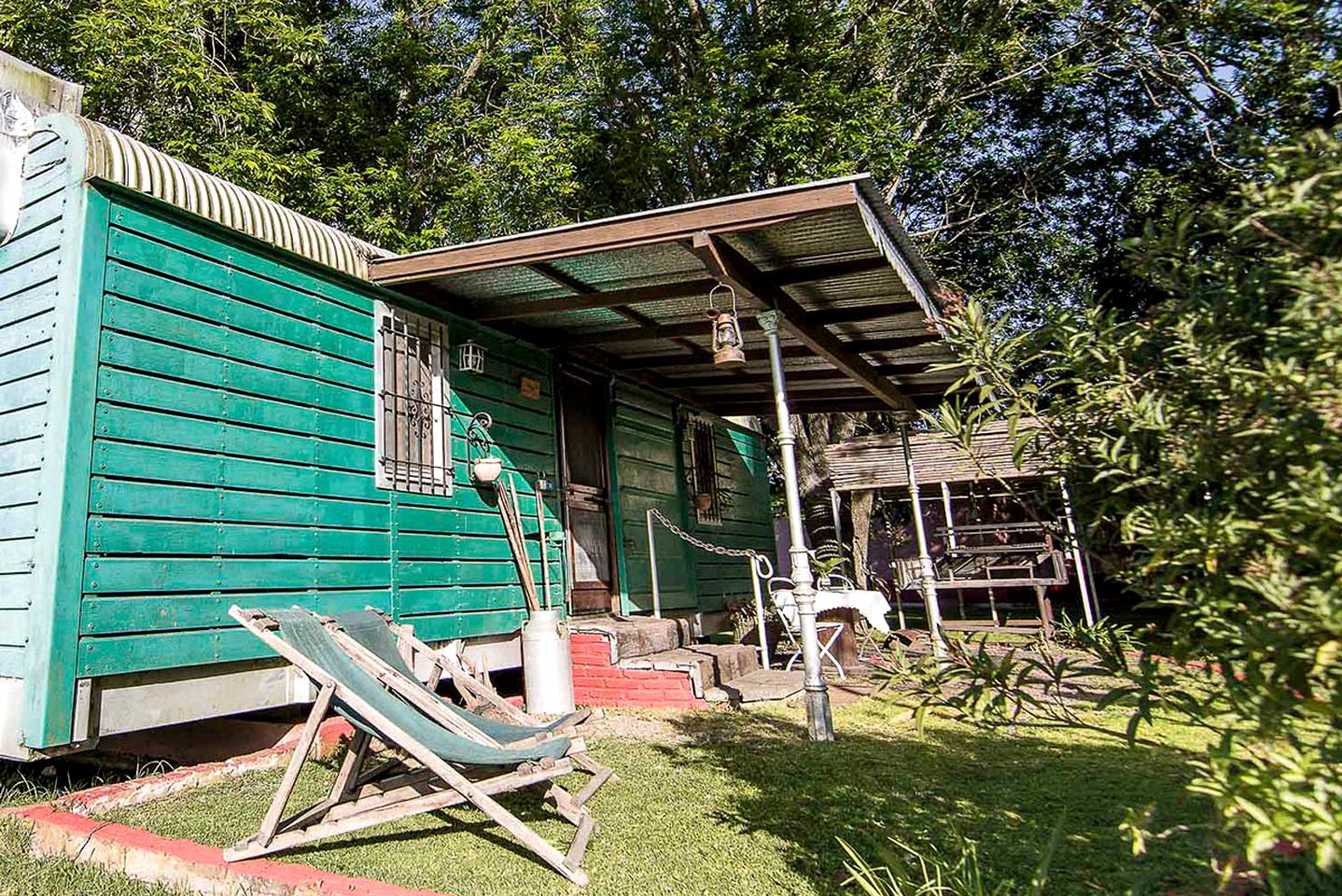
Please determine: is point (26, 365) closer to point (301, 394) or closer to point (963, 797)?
point (301, 394)

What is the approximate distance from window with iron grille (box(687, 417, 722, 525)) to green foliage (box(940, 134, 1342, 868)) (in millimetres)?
7318

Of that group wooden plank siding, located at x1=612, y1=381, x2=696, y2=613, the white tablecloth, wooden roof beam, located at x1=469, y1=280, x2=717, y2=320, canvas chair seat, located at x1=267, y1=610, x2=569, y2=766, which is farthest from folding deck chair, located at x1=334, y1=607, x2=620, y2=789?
wooden plank siding, located at x1=612, y1=381, x2=696, y2=613

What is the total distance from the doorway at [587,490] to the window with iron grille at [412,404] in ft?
4.67

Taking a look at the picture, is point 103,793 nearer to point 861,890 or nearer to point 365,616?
point 365,616

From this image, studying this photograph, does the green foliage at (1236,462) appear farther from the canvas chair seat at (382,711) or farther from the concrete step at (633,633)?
the concrete step at (633,633)

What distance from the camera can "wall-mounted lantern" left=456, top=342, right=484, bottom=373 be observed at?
5.91 meters

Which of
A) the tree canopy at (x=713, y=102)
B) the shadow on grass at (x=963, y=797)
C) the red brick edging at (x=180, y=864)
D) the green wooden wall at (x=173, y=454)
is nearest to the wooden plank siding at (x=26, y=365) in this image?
the green wooden wall at (x=173, y=454)

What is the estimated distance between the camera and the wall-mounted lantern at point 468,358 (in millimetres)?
5910

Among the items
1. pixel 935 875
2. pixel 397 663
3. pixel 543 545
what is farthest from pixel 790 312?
pixel 935 875

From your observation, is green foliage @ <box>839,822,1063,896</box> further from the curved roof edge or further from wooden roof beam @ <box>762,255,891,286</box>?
the curved roof edge

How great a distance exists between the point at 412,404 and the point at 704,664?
2802 mm

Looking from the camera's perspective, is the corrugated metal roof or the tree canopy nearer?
the tree canopy

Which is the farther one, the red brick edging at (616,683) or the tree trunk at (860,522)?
the tree trunk at (860,522)

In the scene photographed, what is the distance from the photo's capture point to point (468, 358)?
5918mm
